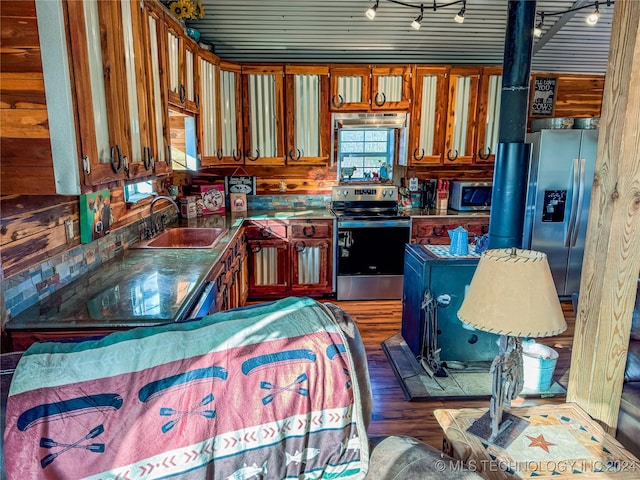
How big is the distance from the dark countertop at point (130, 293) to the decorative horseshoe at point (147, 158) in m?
0.58

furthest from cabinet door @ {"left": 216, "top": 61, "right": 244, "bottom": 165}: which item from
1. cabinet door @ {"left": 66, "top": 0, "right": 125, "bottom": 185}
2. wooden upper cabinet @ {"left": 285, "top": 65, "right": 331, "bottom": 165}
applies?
cabinet door @ {"left": 66, "top": 0, "right": 125, "bottom": 185}

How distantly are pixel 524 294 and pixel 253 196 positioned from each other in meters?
4.02

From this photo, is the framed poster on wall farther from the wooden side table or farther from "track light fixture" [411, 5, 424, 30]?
the wooden side table

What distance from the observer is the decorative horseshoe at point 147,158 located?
2.33 m

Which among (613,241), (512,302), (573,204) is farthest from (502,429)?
(573,204)

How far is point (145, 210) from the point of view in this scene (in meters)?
3.47

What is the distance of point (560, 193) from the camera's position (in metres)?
4.45

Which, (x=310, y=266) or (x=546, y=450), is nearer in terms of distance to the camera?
(x=546, y=450)

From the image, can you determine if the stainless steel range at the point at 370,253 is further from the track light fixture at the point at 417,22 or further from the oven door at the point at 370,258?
the track light fixture at the point at 417,22

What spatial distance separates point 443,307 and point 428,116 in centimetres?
250

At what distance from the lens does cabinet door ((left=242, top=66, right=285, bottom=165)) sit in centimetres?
455

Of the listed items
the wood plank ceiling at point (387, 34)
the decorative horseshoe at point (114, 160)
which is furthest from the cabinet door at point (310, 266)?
the decorative horseshoe at point (114, 160)

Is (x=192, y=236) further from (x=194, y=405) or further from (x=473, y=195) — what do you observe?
(x=473, y=195)

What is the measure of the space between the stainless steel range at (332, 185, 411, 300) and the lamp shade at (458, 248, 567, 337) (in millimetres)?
3108
